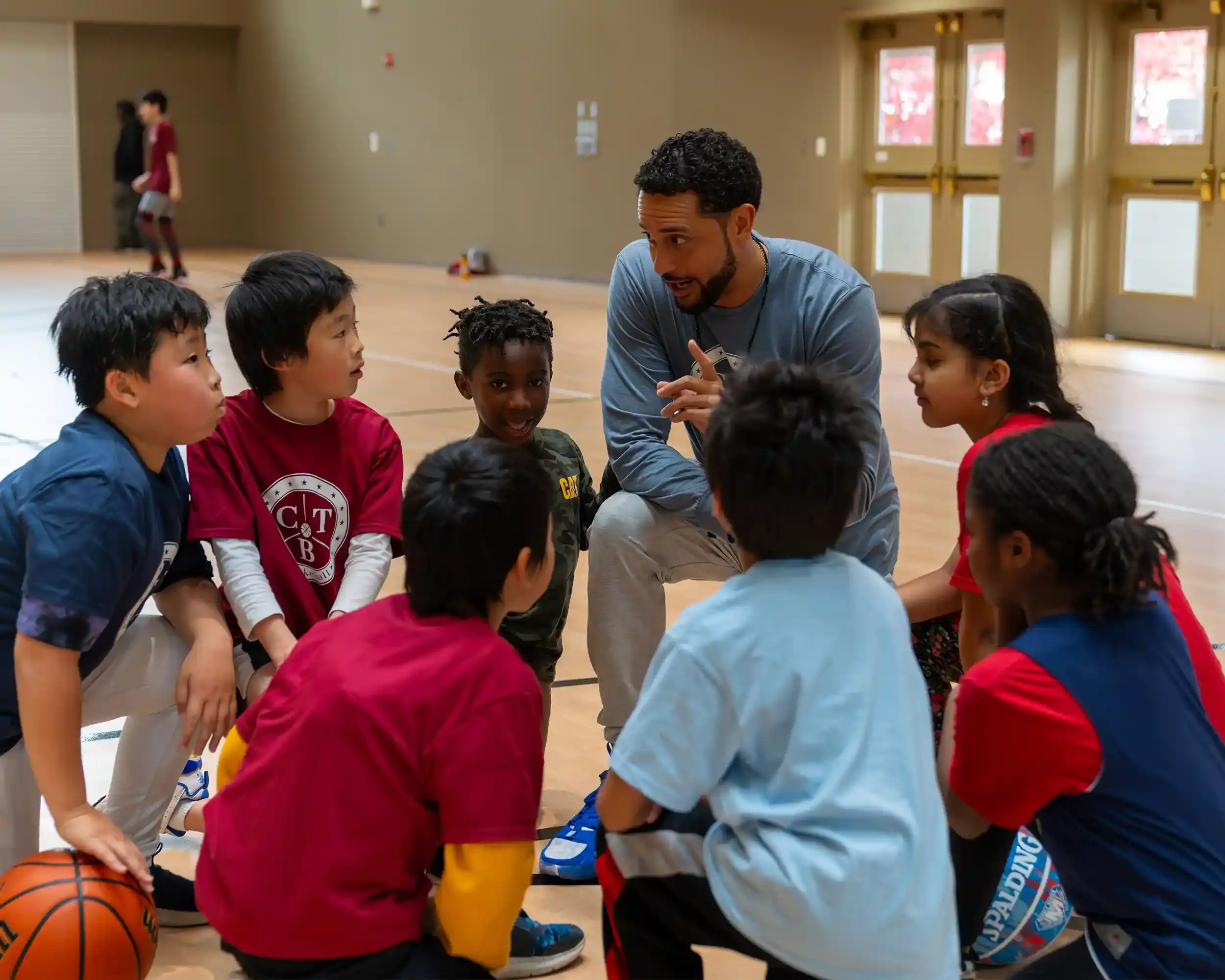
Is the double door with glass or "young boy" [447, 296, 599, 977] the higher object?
the double door with glass

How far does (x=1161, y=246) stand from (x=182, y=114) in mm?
12882

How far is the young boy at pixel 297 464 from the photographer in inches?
94.1

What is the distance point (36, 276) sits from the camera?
14.6m

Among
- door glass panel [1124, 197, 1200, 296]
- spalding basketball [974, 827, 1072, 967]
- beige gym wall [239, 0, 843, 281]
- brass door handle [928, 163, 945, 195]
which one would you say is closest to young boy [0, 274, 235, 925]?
spalding basketball [974, 827, 1072, 967]

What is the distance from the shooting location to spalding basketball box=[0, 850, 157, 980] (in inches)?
73.4

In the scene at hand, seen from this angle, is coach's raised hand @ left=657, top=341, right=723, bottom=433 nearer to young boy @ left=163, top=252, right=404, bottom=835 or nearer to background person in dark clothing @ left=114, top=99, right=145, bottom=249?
young boy @ left=163, top=252, right=404, bottom=835

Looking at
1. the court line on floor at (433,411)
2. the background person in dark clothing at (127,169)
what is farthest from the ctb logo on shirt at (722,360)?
the background person in dark clothing at (127,169)

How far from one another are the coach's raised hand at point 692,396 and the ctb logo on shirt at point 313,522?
1.89ft

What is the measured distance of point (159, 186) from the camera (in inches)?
561

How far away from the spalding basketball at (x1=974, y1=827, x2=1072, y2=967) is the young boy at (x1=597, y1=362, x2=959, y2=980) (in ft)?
1.61

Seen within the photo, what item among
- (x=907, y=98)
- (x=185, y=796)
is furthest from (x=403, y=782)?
(x=907, y=98)

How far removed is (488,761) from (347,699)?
170 millimetres

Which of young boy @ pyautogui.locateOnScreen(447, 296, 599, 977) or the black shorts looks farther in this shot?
young boy @ pyautogui.locateOnScreen(447, 296, 599, 977)

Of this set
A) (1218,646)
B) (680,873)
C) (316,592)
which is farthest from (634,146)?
(680,873)
